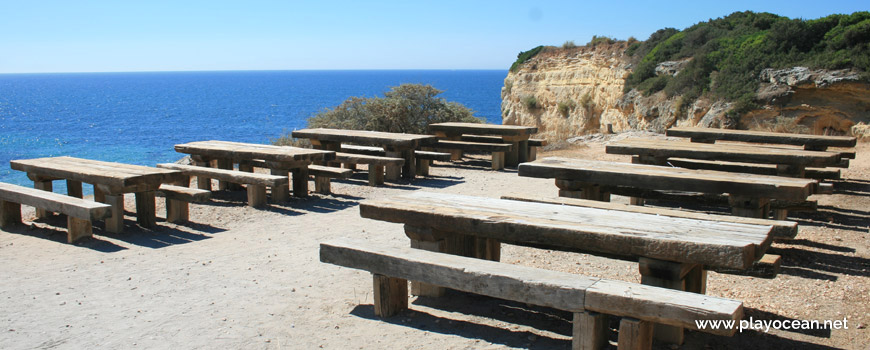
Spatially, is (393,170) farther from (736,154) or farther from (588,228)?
(588,228)

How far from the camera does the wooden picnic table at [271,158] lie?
8680 millimetres

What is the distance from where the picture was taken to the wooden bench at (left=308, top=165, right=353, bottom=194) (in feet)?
30.0

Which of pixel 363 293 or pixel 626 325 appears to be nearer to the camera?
pixel 626 325

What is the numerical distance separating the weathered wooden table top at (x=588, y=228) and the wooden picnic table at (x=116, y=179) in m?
3.48

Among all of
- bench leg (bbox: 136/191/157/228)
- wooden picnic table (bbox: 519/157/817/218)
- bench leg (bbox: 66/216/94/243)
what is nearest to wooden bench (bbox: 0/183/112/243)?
bench leg (bbox: 66/216/94/243)

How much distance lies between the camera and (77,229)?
6504mm

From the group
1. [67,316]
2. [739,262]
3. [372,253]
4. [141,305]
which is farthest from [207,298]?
[739,262]

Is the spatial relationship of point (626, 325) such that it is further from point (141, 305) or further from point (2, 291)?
point (2, 291)

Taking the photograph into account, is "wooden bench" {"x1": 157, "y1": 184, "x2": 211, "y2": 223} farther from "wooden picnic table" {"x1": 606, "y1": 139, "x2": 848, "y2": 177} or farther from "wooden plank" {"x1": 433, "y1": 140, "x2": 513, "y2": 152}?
Result: "wooden plank" {"x1": 433, "y1": 140, "x2": 513, "y2": 152}

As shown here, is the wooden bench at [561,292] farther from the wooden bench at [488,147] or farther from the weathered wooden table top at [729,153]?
the wooden bench at [488,147]

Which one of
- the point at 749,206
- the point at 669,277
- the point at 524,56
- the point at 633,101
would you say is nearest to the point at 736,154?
the point at 749,206

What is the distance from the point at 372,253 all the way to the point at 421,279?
0.40 m

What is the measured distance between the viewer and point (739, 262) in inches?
127

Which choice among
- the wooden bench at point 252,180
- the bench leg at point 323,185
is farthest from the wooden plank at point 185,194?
the bench leg at point 323,185
